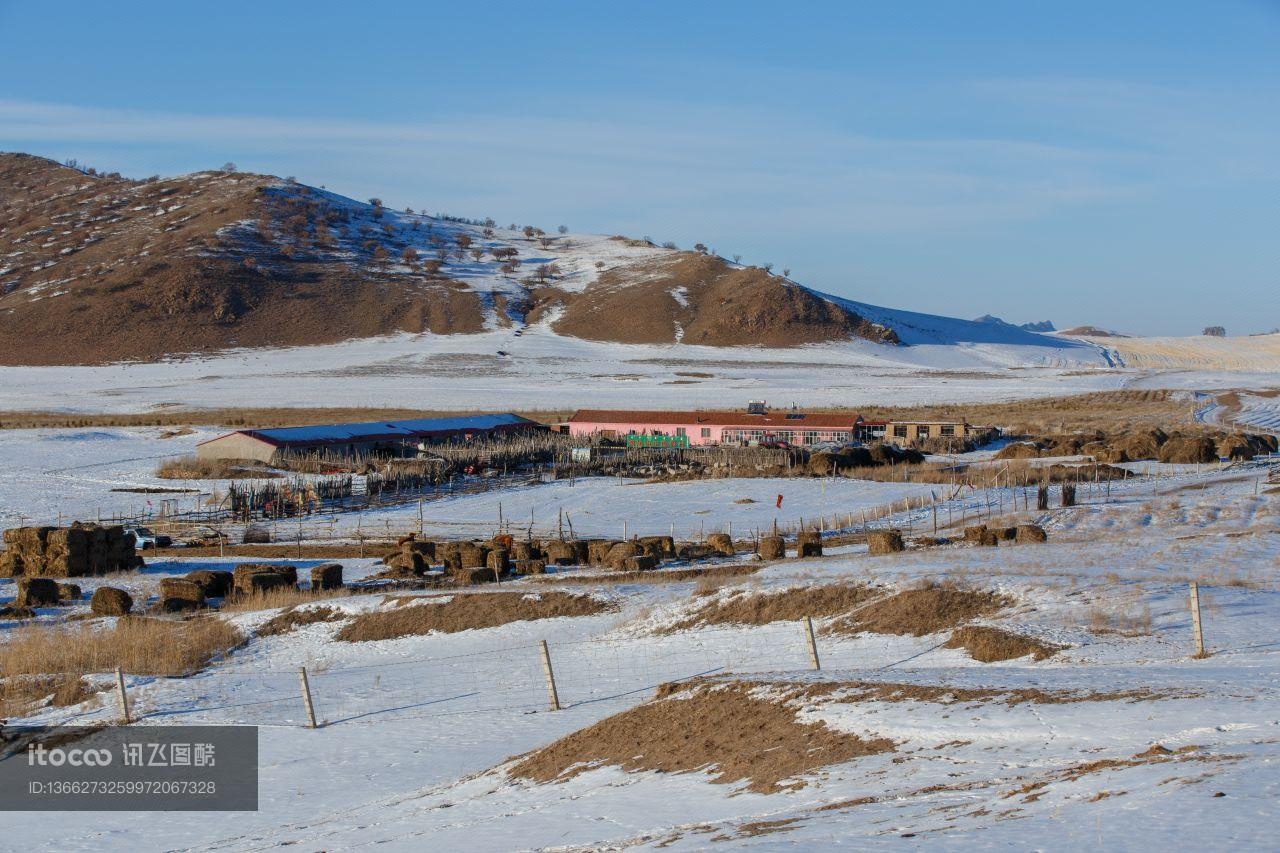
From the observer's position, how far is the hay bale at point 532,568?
26703 millimetres

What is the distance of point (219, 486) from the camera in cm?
4766

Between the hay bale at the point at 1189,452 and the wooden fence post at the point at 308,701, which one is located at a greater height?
the hay bale at the point at 1189,452

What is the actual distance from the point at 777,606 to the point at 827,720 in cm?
752

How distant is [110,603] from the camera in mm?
23875

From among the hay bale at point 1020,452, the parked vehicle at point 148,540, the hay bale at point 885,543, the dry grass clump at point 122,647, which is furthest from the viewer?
the hay bale at point 1020,452

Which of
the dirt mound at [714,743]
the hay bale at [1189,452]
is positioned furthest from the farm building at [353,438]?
the dirt mound at [714,743]

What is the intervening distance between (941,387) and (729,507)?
71507 millimetres

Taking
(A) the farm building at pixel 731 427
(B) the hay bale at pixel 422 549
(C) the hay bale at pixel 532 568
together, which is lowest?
(C) the hay bale at pixel 532 568

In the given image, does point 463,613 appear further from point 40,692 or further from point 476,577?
point 40,692

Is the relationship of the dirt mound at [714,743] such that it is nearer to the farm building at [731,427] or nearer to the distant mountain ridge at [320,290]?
the farm building at [731,427]

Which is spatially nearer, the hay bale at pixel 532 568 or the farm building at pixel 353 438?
the hay bale at pixel 532 568

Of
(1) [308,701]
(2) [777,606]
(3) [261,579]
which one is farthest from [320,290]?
(1) [308,701]

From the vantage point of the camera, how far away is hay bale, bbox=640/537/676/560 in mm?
27706

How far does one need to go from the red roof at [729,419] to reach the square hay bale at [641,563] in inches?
1314
